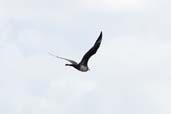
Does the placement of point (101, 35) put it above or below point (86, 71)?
above

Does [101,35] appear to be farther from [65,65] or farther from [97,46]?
[65,65]

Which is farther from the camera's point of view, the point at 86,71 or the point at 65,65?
the point at 86,71

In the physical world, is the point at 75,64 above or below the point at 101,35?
below

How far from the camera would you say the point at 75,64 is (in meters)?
58.7

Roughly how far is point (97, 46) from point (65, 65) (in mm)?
5519

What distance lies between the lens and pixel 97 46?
193 feet

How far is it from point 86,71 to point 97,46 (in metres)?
3.21

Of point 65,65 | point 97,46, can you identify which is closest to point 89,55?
point 97,46

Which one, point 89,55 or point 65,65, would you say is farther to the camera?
point 89,55

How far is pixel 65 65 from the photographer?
181 feet

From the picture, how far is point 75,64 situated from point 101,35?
459 centimetres

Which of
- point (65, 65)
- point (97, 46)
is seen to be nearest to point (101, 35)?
point (97, 46)

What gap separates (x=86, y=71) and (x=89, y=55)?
3006 millimetres

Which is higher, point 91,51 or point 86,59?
point 91,51
